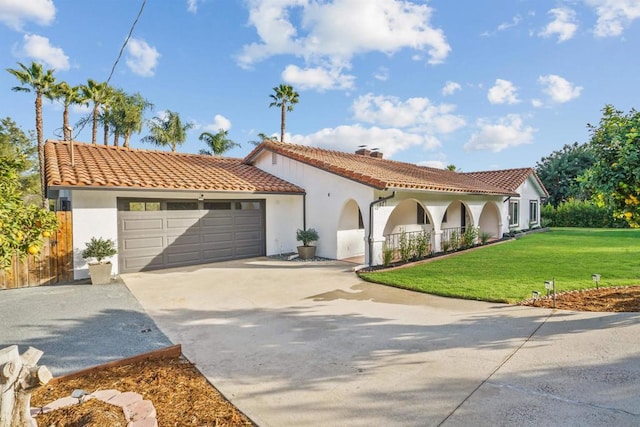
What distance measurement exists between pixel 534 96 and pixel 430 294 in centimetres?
1222

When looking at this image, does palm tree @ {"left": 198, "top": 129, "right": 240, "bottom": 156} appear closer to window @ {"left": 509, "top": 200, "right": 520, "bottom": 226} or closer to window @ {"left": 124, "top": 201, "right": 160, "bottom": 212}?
window @ {"left": 124, "top": 201, "right": 160, "bottom": 212}

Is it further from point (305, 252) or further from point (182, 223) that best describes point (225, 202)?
point (305, 252)

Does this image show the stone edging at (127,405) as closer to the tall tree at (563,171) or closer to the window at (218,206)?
the window at (218,206)

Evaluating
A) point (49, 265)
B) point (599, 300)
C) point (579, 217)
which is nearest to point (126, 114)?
point (49, 265)

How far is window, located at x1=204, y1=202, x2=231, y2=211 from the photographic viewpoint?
1221 centimetres

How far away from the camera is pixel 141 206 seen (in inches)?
424

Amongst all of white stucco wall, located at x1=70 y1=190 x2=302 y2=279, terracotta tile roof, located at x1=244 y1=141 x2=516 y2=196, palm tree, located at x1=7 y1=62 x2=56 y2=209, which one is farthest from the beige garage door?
palm tree, located at x1=7 y1=62 x2=56 y2=209

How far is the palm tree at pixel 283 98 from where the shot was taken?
28.1 metres

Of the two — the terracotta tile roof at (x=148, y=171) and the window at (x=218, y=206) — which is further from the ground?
the terracotta tile roof at (x=148, y=171)

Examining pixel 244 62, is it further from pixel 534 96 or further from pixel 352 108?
pixel 534 96

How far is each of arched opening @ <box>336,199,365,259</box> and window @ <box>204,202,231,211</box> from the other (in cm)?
425

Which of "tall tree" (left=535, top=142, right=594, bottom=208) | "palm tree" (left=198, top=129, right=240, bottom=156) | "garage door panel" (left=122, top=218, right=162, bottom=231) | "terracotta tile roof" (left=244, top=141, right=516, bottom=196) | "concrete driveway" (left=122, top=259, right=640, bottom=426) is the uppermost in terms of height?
"palm tree" (left=198, top=129, right=240, bottom=156)

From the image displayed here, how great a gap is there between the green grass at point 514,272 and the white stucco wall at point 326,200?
2.92 meters

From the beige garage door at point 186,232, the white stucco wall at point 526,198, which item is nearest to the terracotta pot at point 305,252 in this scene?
the beige garage door at point 186,232
